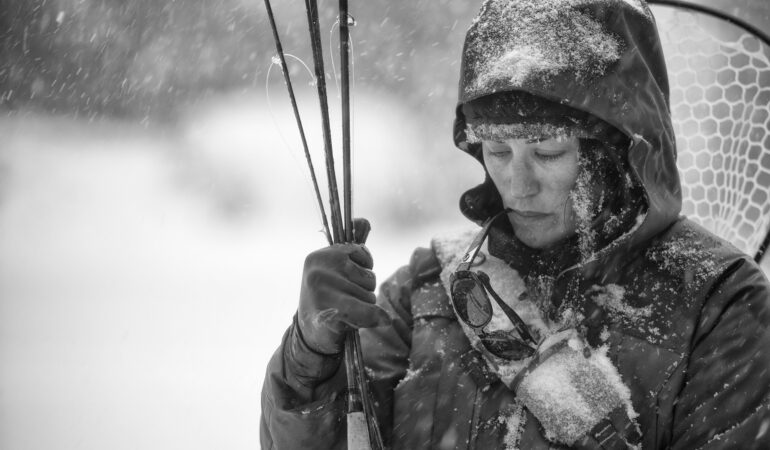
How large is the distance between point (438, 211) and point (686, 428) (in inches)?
271

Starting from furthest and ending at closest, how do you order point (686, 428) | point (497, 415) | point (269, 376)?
point (269, 376), point (497, 415), point (686, 428)

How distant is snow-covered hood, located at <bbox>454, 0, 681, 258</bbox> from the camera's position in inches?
59.8

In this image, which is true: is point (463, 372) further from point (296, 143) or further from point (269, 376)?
point (296, 143)

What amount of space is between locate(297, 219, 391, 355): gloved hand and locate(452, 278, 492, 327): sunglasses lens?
0.19 meters

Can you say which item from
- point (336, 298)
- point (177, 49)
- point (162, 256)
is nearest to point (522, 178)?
point (336, 298)

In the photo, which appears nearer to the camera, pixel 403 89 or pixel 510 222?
pixel 510 222

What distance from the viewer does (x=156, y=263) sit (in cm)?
792

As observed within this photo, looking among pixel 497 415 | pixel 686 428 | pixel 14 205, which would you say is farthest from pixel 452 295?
pixel 14 205

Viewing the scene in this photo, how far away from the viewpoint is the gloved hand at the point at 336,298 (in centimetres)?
144

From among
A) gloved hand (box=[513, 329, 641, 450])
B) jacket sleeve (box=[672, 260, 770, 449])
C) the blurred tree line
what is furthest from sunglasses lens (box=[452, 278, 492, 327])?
the blurred tree line

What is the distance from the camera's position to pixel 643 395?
1.40 meters

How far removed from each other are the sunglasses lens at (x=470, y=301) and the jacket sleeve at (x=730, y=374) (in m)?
0.44

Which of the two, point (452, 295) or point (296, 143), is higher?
point (296, 143)

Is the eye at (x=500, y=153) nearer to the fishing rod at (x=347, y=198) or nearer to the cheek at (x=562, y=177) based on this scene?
the cheek at (x=562, y=177)
